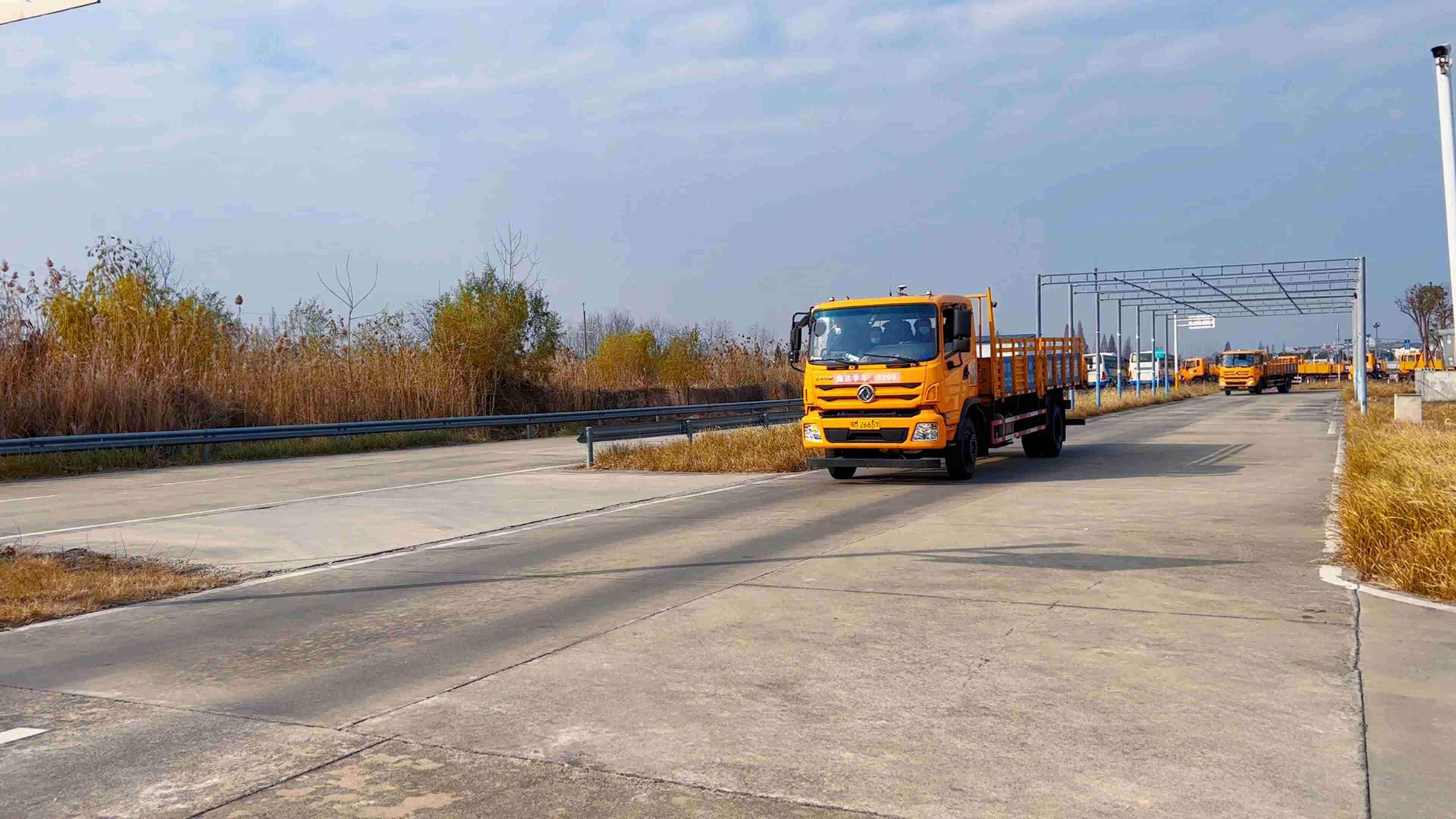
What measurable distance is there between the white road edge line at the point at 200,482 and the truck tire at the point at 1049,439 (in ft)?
42.3

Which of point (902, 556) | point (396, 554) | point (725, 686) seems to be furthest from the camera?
point (396, 554)

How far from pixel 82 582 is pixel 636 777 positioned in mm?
6363

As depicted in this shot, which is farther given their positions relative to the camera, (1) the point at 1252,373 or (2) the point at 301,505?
(1) the point at 1252,373

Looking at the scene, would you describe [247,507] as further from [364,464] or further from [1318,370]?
[1318,370]

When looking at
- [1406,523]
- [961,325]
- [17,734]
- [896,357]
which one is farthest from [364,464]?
[1406,523]

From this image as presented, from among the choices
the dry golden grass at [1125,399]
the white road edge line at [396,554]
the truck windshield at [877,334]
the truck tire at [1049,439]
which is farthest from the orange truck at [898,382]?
the dry golden grass at [1125,399]

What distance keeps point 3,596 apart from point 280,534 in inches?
145

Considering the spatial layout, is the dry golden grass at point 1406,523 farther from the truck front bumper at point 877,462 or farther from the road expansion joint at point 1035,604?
the truck front bumper at point 877,462

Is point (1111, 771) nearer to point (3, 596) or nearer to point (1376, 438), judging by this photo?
point (3, 596)

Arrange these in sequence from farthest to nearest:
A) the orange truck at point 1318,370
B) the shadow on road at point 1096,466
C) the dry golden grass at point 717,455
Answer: the orange truck at point 1318,370 < the dry golden grass at point 717,455 < the shadow on road at point 1096,466

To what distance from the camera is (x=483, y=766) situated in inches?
192

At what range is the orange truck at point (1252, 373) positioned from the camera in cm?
7081

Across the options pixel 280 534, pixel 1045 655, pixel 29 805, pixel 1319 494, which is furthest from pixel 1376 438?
pixel 29 805

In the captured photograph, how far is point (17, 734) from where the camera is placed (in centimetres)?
548
